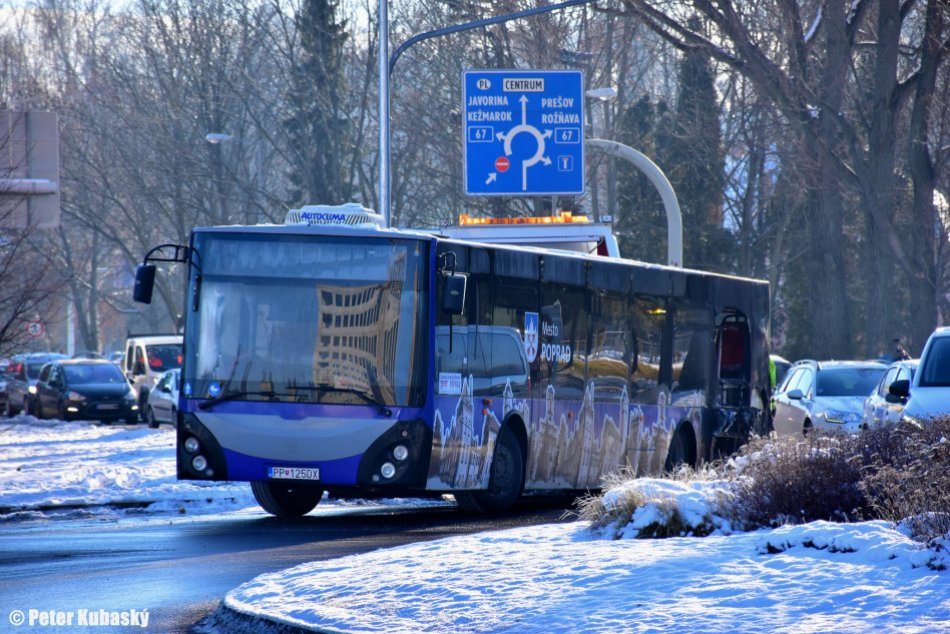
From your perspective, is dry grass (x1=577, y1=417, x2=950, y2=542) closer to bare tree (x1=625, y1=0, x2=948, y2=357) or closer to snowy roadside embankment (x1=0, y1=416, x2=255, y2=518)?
snowy roadside embankment (x1=0, y1=416, x2=255, y2=518)

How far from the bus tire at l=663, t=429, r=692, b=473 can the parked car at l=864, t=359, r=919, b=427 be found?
2.32 m

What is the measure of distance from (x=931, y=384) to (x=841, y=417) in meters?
6.08

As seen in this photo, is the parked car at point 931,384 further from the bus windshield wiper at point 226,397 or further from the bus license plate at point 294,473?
the bus windshield wiper at point 226,397

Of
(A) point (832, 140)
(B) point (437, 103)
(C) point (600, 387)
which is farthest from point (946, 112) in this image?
(C) point (600, 387)

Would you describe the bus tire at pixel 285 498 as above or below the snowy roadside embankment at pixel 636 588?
below

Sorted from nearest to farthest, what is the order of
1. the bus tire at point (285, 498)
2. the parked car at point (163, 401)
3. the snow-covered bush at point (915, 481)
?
the snow-covered bush at point (915, 481) → the bus tire at point (285, 498) → the parked car at point (163, 401)

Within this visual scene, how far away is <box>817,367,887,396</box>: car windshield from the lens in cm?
2548

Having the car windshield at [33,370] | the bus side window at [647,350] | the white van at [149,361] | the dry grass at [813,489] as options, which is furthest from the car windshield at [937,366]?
the car windshield at [33,370]

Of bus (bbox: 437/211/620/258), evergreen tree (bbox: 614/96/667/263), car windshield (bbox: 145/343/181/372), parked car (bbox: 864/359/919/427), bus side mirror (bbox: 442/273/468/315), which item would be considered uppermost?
evergreen tree (bbox: 614/96/667/263)

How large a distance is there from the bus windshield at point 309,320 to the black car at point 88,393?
27.9 meters

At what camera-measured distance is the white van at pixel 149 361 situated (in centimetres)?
4375

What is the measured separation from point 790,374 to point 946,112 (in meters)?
8.08

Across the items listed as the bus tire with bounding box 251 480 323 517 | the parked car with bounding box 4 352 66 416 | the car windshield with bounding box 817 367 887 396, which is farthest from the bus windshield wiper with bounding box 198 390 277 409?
the parked car with bounding box 4 352 66 416

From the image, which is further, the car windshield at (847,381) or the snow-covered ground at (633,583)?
the car windshield at (847,381)
